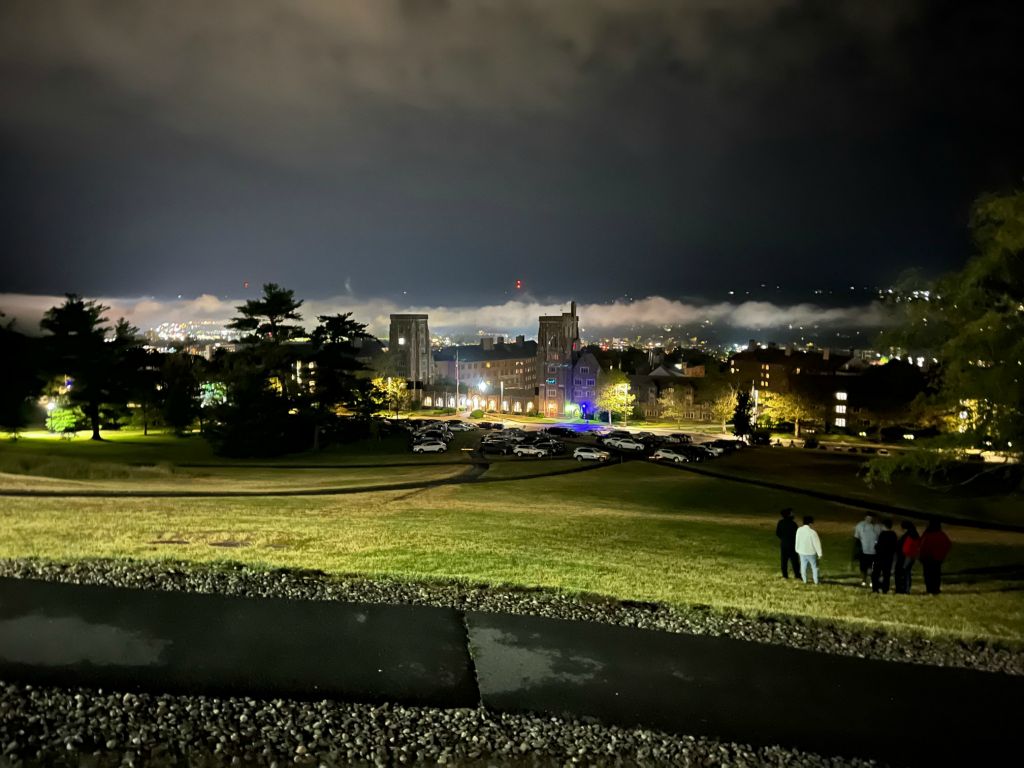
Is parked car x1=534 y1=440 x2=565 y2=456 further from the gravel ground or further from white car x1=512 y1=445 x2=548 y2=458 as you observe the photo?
the gravel ground

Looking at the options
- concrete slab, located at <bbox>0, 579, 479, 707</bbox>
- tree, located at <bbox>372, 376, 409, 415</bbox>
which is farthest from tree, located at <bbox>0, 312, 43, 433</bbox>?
concrete slab, located at <bbox>0, 579, 479, 707</bbox>

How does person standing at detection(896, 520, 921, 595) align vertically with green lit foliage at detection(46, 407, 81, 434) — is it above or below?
below

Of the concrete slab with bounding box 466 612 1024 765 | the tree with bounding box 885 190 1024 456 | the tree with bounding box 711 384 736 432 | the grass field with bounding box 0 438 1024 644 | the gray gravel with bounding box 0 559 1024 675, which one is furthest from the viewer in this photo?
the tree with bounding box 711 384 736 432

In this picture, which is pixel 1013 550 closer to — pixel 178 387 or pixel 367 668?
pixel 367 668

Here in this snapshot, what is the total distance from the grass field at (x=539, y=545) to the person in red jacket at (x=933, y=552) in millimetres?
375

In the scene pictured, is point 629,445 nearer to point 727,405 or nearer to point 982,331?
point 727,405

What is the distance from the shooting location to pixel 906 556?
14.8 meters

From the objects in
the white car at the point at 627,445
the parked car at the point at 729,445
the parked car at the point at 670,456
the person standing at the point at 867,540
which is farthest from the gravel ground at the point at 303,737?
the parked car at the point at 729,445

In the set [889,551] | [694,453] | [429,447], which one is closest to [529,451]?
[429,447]

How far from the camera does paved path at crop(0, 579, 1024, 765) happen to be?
8.86 meters

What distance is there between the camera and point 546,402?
4692 inches

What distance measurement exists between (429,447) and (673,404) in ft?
179

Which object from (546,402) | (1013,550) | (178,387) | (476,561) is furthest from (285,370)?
(546,402)

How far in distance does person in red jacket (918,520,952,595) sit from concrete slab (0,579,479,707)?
996cm
